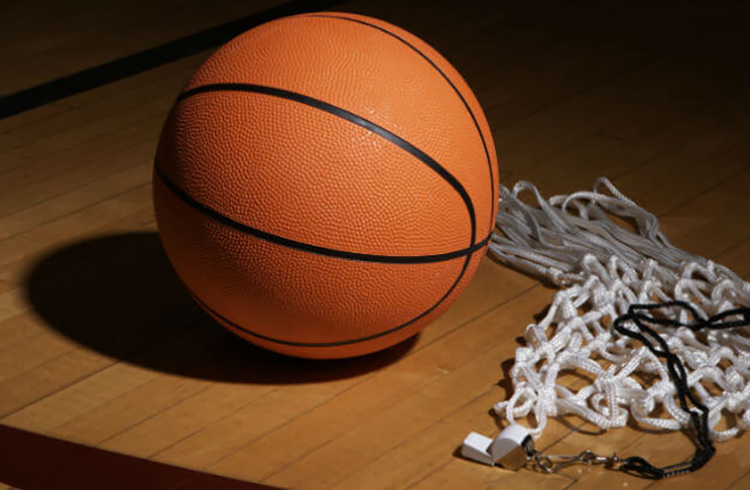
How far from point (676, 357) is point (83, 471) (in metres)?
1.34

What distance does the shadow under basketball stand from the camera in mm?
2803

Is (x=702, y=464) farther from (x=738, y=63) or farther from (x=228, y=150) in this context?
(x=738, y=63)

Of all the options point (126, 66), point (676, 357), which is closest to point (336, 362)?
point (676, 357)

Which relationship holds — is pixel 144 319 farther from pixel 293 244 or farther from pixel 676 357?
pixel 676 357

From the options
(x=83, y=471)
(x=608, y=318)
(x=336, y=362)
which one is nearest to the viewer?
(x=83, y=471)

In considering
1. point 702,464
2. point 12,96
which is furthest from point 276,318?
point 12,96

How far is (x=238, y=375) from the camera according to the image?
277cm

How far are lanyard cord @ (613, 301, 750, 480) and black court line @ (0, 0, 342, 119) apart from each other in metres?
2.50

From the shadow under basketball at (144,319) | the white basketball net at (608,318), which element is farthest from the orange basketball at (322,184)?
the white basketball net at (608,318)

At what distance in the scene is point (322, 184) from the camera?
95.6 inches

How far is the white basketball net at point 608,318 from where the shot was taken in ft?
8.52

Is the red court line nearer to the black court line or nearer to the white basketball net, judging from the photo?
the white basketball net

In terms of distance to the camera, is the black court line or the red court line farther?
the black court line

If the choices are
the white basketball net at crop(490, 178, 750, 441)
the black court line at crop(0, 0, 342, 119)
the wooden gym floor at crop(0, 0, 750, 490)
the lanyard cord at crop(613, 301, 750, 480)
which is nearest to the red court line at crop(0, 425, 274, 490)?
the wooden gym floor at crop(0, 0, 750, 490)
